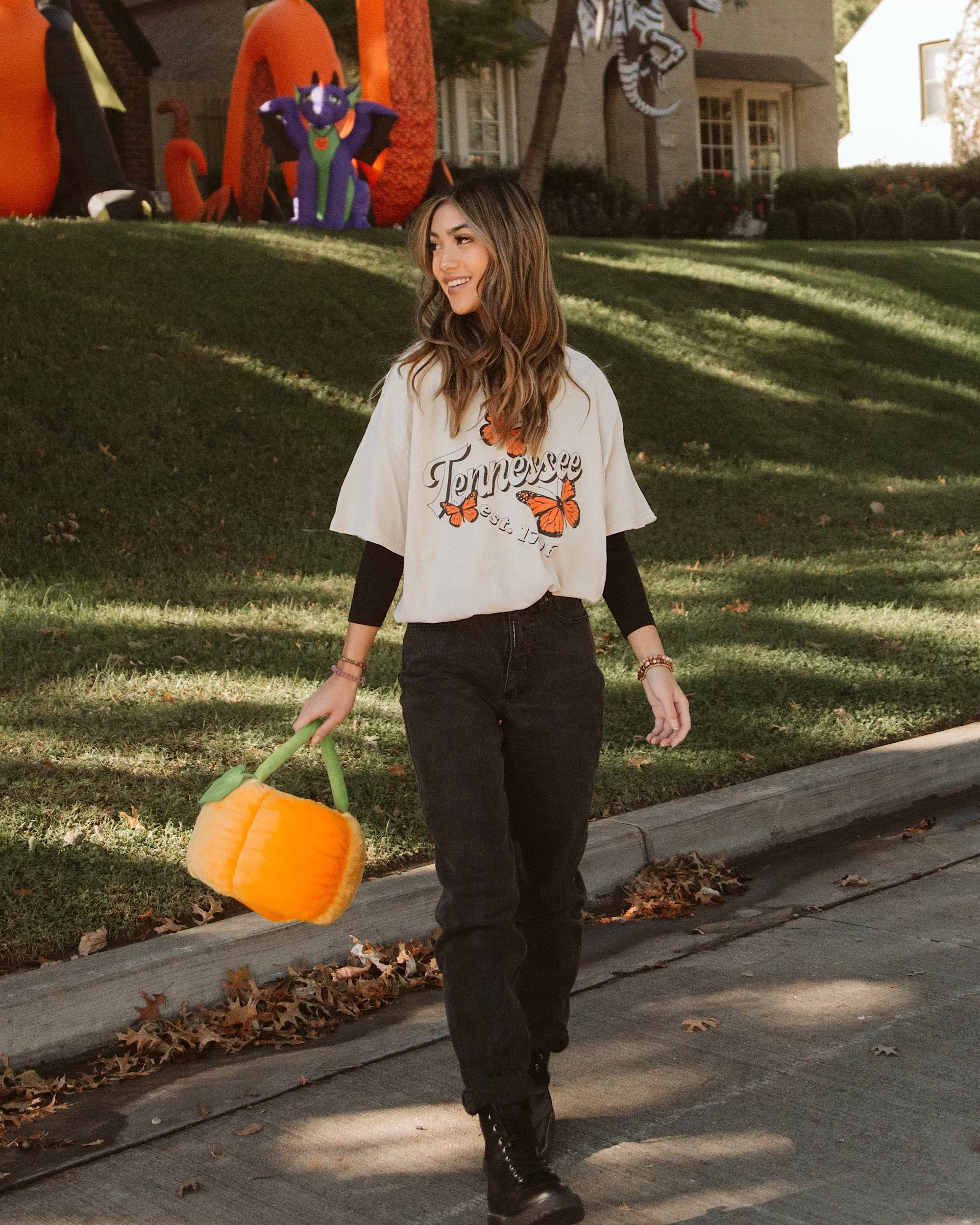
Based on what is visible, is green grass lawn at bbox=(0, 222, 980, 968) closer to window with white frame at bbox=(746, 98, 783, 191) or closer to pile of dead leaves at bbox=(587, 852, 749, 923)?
pile of dead leaves at bbox=(587, 852, 749, 923)

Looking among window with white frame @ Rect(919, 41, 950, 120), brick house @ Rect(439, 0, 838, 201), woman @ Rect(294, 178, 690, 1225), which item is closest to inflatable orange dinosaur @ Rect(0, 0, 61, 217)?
woman @ Rect(294, 178, 690, 1225)

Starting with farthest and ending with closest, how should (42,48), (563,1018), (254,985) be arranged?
(42,48), (254,985), (563,1018)

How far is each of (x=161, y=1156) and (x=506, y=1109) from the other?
0.96 meters

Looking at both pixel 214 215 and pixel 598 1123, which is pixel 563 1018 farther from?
pixel 214 215

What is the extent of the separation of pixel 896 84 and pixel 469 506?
3824 centimetres

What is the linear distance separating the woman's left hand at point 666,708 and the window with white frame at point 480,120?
23.4m

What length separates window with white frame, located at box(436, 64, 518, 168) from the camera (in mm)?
25422

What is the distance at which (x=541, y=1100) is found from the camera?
3178 millimetres

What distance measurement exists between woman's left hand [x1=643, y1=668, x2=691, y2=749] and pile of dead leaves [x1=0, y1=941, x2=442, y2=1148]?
1.27 m

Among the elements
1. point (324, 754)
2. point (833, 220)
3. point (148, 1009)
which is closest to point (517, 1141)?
point (324, 754)

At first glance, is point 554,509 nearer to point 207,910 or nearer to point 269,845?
point 269,845

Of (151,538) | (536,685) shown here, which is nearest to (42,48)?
(151,538)

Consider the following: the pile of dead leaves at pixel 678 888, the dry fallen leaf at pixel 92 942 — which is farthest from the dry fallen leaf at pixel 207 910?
the pile of dead leaves at pixel 678 888

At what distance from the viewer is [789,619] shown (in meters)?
7.87
